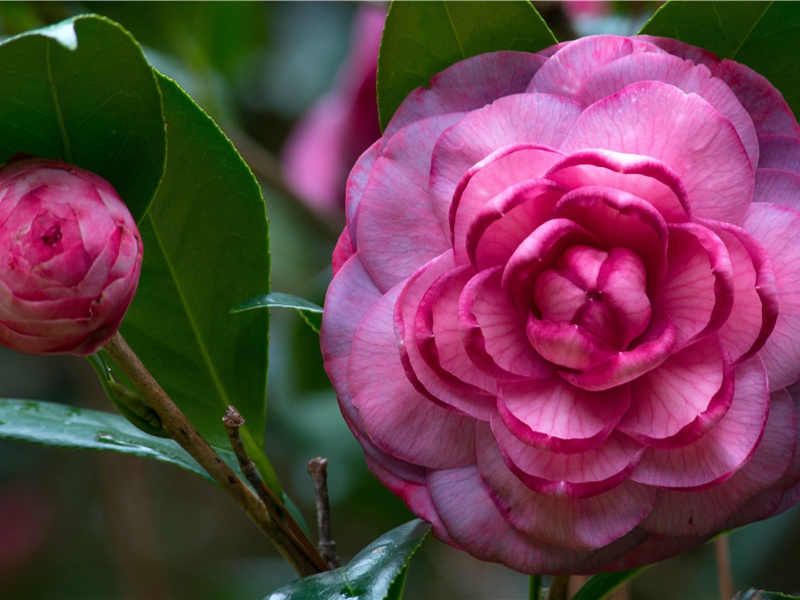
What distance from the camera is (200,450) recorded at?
659 mm

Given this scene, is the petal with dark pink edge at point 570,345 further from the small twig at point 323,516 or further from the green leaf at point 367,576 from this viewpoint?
the small twig at point 323,516

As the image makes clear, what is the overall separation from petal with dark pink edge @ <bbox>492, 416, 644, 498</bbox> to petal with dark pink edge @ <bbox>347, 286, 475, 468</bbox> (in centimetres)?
4

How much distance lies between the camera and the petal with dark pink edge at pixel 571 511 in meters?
0.56

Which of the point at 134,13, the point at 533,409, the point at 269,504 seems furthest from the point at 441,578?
the point at 533,409

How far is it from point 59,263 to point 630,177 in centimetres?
34

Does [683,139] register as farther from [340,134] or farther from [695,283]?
[340,134]

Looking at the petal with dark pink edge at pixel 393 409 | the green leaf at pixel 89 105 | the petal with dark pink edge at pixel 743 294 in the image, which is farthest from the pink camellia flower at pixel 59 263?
the petal with dark pink edge at pixel 743 294

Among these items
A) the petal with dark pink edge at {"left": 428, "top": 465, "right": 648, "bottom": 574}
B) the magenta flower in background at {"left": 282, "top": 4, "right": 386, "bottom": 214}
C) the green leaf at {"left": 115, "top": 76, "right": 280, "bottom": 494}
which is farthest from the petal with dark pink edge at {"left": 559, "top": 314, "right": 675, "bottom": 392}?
the magenta flower in background at {"left": 282, "top": 4, "right": 386, "bottom": 214}

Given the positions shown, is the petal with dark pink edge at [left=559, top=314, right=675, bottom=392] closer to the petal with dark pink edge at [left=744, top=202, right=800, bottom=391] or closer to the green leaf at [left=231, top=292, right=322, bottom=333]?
the petal with dark pink edge at [left=744, top=202, right=800, bottom=391]

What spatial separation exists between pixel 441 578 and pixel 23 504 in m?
1.27

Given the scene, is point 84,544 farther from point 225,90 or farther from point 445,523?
point 445,523

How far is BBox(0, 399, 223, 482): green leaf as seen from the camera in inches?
29.8

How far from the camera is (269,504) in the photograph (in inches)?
27.3

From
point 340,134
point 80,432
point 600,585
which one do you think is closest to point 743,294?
point 600,585
